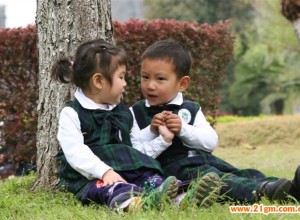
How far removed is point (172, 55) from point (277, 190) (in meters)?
1.14

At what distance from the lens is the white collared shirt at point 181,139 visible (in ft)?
14.2

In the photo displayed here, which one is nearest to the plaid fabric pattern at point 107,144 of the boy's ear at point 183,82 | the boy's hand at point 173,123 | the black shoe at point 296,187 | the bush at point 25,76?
the boy's hand at point 173,123

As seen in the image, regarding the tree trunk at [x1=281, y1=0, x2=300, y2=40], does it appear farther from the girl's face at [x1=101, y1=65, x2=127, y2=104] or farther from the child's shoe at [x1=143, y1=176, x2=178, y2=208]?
the child's shoe at [x1=143, y1=176, x2=178, y2=208]

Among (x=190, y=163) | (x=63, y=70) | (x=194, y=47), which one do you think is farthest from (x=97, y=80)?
(x=194, y=47)

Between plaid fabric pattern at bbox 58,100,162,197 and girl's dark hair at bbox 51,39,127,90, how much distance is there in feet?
0.55

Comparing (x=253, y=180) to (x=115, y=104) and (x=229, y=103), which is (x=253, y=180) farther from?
(x=229, y=103)

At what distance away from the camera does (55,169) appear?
4.81 metres

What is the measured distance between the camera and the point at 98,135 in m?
4.27

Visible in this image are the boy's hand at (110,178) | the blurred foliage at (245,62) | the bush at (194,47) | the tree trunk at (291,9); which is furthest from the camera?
the blurred foliage at (245,62)

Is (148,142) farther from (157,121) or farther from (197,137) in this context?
(197,137)

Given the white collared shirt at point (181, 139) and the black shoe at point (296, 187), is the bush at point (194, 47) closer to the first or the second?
the white collared shirt at point (181, 139)

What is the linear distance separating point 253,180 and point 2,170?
13.2 ft

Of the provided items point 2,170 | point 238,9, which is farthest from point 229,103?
point 2,170

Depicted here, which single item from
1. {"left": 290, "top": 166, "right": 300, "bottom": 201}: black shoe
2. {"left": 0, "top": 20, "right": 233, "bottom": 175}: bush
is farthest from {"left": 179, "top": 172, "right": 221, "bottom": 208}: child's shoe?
{"left": 0, "top": 20, "right": 233, "bottom": 175}: bush
